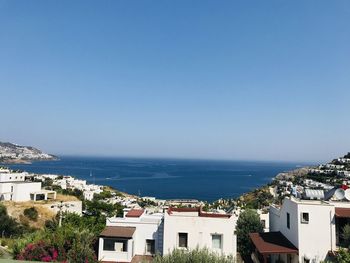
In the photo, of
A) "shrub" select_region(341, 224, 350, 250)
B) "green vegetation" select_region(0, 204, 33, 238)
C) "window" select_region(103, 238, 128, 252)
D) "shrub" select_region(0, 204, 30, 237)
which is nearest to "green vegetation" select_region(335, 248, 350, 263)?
"shrub" select_region(341, 224, 350, 250)

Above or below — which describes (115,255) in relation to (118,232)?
below

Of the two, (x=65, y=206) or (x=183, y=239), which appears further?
(x=65, y=206)

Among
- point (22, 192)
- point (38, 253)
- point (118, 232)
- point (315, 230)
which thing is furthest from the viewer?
point (22, 192)

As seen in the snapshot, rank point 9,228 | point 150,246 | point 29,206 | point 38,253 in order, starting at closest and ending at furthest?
point 38,253 → point 150,246 → point 9,228 → point 29,206

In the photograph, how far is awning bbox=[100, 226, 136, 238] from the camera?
2288 cm

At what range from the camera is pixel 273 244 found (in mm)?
22906

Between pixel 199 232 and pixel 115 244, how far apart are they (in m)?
5.74

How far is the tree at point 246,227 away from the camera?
29094 mm

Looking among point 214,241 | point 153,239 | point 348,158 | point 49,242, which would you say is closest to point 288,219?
point 214,241

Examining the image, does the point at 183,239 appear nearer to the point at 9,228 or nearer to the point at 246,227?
the point at 246,227

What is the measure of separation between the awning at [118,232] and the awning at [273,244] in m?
8.46

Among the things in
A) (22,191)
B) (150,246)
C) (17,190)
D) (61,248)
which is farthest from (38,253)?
(22,191)

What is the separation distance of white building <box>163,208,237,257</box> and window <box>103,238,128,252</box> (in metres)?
2.77

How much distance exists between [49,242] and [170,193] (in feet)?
406
